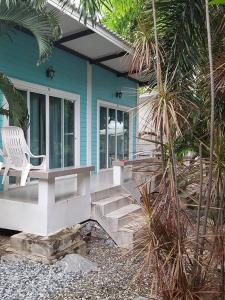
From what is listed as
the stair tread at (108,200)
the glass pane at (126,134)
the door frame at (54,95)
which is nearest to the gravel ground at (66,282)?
the stair tread at (108,200)

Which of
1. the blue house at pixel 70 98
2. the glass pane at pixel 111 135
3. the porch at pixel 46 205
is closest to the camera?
the porch at pixel 46 205

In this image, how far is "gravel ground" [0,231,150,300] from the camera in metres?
3.88

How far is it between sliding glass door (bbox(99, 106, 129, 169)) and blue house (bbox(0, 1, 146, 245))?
31mm

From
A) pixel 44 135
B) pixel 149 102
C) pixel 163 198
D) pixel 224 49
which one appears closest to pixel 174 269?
pixel 163 198

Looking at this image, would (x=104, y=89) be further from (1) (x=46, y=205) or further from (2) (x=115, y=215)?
(1) (x=46, y=205)

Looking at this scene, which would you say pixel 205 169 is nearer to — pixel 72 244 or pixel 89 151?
pixel 72 244

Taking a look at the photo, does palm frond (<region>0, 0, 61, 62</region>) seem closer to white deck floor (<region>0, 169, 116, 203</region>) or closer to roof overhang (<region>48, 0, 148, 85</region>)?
roof overhang (<region>48, 0, 148, 85</region>)

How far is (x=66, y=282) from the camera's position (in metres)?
Result: 4.27

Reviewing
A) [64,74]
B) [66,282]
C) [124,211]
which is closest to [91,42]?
[64,74]

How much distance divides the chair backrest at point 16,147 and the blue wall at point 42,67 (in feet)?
6.44

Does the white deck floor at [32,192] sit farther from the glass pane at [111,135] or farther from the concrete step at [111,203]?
the glass pane at [111,135]

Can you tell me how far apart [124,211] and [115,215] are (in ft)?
1.14

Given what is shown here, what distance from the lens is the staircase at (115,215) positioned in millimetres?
5836

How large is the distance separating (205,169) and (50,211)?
257 centimetres
